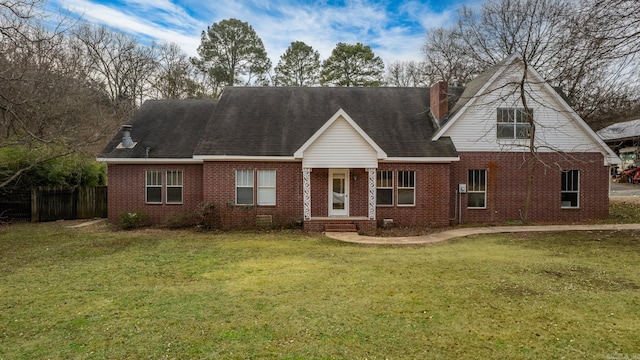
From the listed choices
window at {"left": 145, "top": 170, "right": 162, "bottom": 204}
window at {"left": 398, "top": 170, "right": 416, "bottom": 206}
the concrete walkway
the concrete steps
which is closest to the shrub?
→ window at {"left": 145, "top": 170, "right": 162, "bottom": 204}

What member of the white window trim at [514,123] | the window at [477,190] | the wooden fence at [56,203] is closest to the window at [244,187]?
the wooden fence at [56,203]

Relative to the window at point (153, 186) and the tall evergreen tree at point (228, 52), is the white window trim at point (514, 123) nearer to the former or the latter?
the window at point (153, 186)

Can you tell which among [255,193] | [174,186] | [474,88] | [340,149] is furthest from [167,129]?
[474,88]

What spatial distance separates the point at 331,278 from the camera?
821 cm

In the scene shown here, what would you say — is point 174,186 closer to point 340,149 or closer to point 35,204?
point 35,204

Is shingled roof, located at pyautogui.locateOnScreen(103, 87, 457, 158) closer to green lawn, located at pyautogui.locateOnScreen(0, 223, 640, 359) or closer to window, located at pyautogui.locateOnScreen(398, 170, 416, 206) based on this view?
window, located at pyautogui.locateOnScreen(398, 170, 416, 206)

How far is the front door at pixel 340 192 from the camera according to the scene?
16.4 meters

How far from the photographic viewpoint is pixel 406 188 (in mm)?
16453

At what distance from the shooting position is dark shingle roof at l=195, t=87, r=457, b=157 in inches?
643

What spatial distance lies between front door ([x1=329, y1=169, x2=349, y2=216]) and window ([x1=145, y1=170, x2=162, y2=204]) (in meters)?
7.70

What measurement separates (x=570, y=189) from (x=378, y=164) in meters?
8.94

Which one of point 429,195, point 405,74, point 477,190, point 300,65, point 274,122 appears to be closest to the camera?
point 429,195

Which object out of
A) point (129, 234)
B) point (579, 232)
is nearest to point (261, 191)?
point (129, 234)

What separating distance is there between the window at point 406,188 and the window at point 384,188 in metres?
0.39
